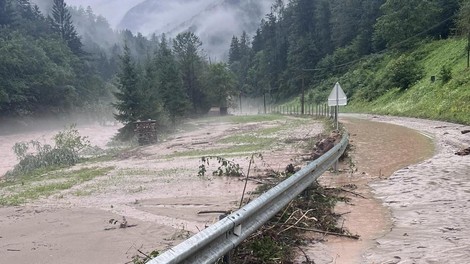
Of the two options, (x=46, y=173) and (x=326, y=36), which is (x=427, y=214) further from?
(x=326, y=36)

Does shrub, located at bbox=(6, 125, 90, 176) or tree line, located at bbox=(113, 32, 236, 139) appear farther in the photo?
tree line, located at bbox=(113, 32, 236, 139)

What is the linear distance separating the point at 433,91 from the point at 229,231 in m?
40.8

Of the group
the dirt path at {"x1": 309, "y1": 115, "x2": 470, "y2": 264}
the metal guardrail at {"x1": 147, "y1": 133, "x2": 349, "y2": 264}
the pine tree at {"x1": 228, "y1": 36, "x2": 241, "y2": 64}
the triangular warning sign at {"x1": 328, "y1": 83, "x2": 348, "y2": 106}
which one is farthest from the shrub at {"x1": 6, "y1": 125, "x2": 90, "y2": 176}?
the pine tree at {"x1": 228, "y1": 36, "x2": 241, "y2": 64}

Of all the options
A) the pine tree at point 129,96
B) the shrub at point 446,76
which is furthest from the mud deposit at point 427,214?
the pine tree at point 129,96

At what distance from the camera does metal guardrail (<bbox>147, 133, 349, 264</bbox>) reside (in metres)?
3.06

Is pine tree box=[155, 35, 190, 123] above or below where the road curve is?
above

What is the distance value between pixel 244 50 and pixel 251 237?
175257mm

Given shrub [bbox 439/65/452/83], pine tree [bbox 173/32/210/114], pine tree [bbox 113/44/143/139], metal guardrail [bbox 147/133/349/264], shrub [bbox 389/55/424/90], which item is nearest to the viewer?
metal guardrail [bbox 147/133/349/264]

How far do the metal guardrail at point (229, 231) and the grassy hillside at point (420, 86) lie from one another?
922 inches

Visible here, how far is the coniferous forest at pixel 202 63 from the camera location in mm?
55938

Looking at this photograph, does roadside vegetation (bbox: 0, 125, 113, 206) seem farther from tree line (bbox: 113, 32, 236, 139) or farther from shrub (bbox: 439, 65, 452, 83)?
shrub (bbox: 439, 65, 452, 83)

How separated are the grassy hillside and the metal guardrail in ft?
76.8

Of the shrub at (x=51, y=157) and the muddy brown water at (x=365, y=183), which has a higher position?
the muddy brown water at (x=365, y=183)

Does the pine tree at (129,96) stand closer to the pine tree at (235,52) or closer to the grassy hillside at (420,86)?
the grassy hillside at (420,86)
